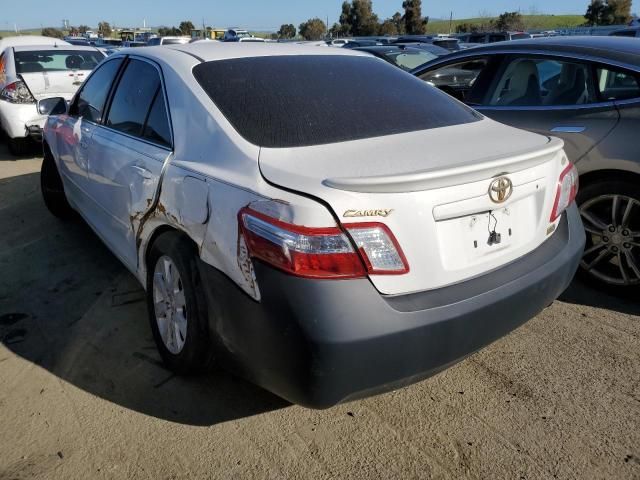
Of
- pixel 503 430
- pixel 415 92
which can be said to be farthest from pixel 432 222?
pixel 415 92

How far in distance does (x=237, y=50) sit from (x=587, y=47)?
2.35m

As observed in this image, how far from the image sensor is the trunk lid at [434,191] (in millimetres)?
1998

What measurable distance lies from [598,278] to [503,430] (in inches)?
65.5

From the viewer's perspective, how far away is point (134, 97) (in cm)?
333

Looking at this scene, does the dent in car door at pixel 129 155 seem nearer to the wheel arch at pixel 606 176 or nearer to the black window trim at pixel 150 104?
the black window trim at pixel 150 104

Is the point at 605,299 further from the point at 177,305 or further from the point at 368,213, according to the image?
the point at 177,305

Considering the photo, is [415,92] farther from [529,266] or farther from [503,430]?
[503,430]

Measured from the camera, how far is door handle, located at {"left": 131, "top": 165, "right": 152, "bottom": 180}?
9.38 feet

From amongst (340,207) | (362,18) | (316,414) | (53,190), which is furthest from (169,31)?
(340,207)

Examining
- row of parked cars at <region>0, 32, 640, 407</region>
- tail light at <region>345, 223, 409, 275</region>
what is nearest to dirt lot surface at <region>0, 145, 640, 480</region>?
row of parked cars at <region>0, 32, 640, 407</region>

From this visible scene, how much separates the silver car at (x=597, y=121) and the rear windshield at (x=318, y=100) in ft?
3.11

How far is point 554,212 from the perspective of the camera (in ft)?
8.51

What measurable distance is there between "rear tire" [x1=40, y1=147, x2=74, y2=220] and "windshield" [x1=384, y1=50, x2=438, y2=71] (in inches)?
282

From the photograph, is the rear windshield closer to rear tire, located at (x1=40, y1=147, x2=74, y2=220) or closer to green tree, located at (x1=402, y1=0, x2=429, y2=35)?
rear tire, located at (x1=40, y1=147, x2=74, y2=220)
